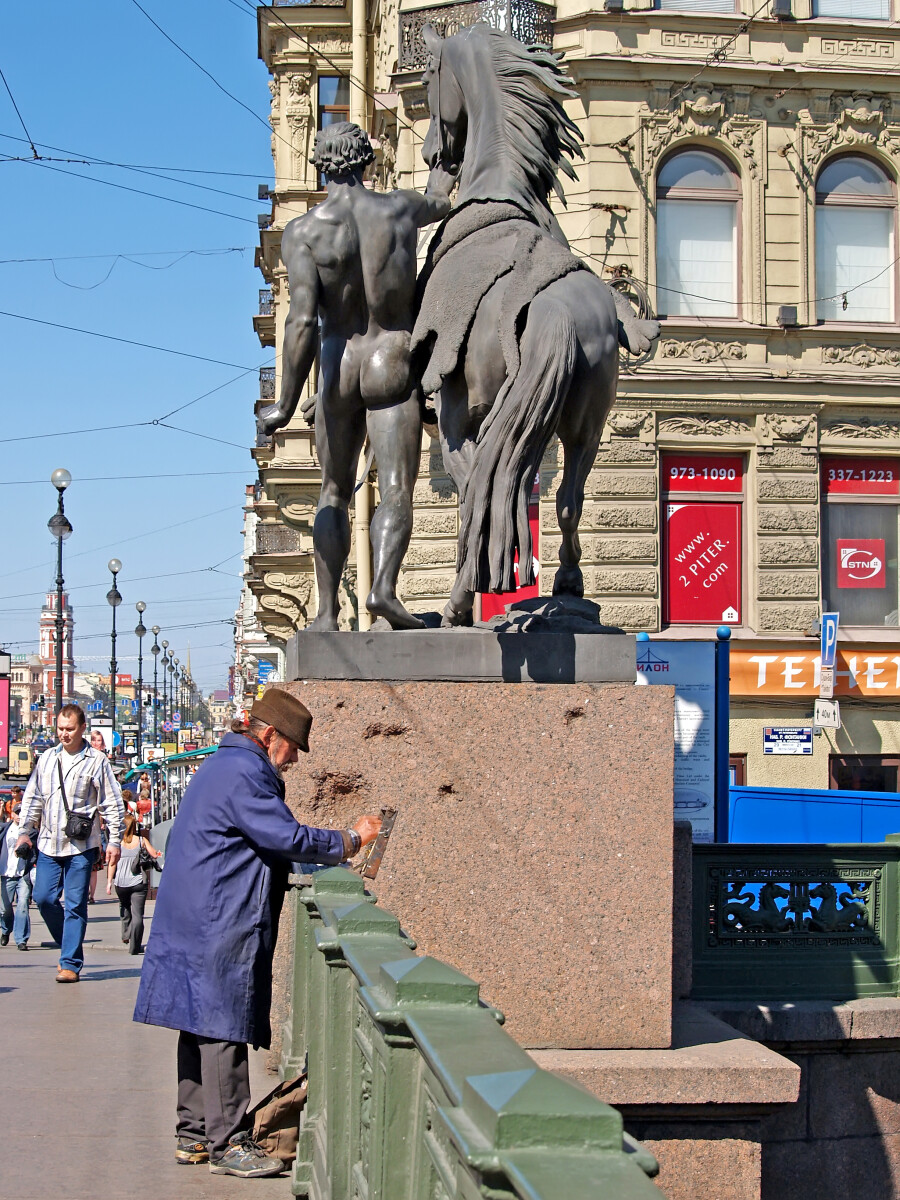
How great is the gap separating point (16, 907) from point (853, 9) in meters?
18.0

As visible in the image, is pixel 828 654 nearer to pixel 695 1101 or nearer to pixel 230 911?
pixel 695 1101

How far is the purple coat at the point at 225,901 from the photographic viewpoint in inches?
209

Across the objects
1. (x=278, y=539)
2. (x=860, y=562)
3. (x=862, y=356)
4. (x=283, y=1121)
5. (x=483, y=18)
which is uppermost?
(x=483, y=18)

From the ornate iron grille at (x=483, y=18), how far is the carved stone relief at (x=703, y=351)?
15.2 feet

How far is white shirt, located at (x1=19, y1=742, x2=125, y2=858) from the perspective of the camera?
10.8m

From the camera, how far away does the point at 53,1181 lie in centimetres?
520

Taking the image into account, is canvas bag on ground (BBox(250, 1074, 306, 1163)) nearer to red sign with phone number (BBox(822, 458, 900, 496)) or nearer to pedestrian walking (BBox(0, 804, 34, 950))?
pedestrian walking (BBox(0, 804, 34, 950))

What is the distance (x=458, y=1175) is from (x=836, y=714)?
66.7ft

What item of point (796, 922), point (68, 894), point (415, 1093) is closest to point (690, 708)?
point (68, 894)

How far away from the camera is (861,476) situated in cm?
2331

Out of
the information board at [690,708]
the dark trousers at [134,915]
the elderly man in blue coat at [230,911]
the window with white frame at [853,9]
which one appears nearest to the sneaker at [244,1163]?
the elderly man in blue coat at [230,911]

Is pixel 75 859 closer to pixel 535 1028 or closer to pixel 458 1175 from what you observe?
pixel 535 1028

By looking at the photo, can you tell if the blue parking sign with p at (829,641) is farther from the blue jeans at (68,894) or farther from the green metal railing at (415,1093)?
the green metal railing at (415,1093)

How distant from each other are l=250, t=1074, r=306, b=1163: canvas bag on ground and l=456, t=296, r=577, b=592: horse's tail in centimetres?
195
